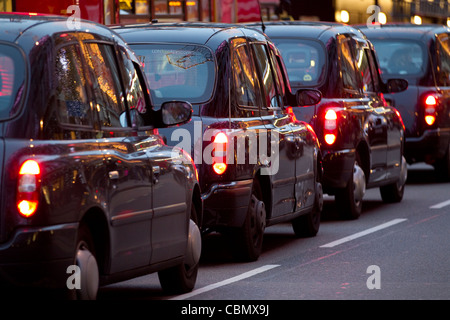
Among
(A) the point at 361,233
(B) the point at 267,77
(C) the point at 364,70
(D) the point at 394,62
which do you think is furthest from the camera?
(D) the point at 394,62

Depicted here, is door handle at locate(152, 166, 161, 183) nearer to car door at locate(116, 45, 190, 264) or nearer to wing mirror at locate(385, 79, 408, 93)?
car door at locate(116, 45, 190, 264)

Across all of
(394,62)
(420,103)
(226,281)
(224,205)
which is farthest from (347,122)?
(394,62)

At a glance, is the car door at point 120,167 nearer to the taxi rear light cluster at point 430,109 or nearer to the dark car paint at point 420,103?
the dark car paint at point 420,103

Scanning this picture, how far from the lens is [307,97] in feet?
43.5

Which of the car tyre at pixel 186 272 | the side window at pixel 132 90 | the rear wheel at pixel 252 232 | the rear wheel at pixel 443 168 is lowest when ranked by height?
the rear wheel at pixel 443 168

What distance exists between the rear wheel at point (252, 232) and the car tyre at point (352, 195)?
3.63 m

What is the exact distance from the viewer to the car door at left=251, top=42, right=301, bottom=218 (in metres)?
12.1

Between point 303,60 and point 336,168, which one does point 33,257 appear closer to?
point 336,168

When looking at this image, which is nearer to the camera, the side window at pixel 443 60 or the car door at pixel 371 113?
the car door at pixel 371 113

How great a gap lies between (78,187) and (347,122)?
806 cm

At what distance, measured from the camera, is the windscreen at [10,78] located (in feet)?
23.7

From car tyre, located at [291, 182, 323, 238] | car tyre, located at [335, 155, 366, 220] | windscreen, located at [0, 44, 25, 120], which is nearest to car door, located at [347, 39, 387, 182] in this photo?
car tyre, located at [335, 155, 366, 220]

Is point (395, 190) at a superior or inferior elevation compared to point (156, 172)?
inferior

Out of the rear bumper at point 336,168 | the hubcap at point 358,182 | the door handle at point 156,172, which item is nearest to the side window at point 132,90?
the door handle at point 156,172
